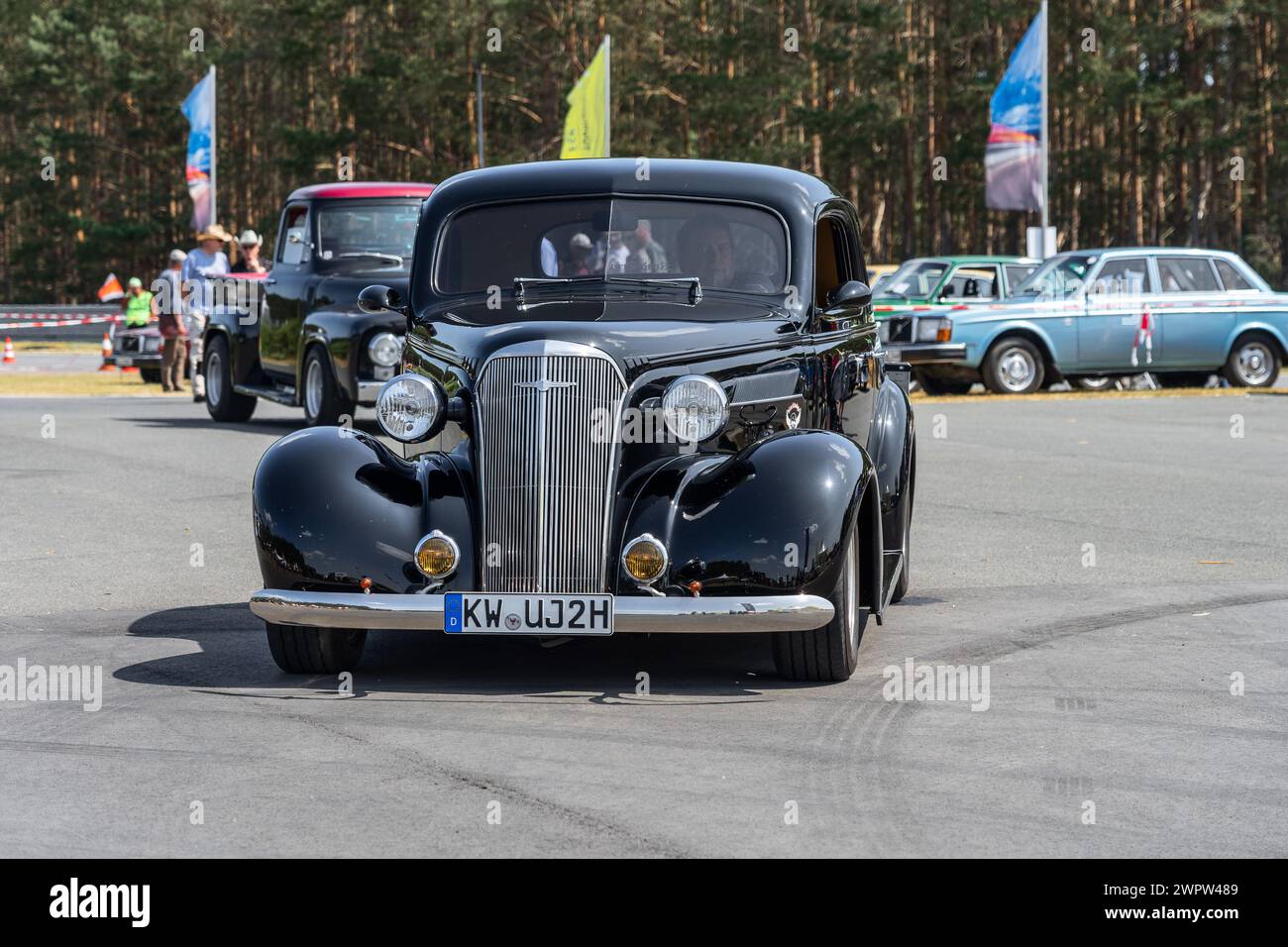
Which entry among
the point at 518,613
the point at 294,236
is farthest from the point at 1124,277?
the point at 518,613

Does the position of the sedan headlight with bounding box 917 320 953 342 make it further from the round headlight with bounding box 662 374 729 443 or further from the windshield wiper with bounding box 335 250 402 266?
the round headlight with bounding box 662 374 729 443

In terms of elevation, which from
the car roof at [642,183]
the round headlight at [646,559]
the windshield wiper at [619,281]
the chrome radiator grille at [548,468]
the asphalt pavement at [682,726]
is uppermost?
the car roof at [642,183]

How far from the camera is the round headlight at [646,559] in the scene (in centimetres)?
664

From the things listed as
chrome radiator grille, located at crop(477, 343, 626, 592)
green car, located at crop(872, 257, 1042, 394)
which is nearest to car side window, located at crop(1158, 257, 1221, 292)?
green car, located at crop(872, 257, 1042, 394)

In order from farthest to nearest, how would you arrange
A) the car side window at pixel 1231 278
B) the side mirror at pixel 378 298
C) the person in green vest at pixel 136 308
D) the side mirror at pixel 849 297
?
the person in green vest at pixel 136 308
the car side window at pixel 1231 278
the side mirror at pixel 378 298
the side mirror at pixel 849 297

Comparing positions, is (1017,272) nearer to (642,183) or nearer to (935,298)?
(935,298)

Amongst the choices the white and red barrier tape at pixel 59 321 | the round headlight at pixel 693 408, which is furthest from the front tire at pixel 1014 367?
the white and red barrier tape at pixel 59 321

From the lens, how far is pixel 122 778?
18.3 ft

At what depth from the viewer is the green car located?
2430 cm

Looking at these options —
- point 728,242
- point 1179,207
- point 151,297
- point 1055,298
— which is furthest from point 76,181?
point 728,242

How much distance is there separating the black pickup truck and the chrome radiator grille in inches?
396

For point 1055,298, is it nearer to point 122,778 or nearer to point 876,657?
point 876,657

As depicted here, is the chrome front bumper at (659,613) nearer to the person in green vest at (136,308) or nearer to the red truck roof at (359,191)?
the red truck roof at (359,191)

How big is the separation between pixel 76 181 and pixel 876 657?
8858cm
